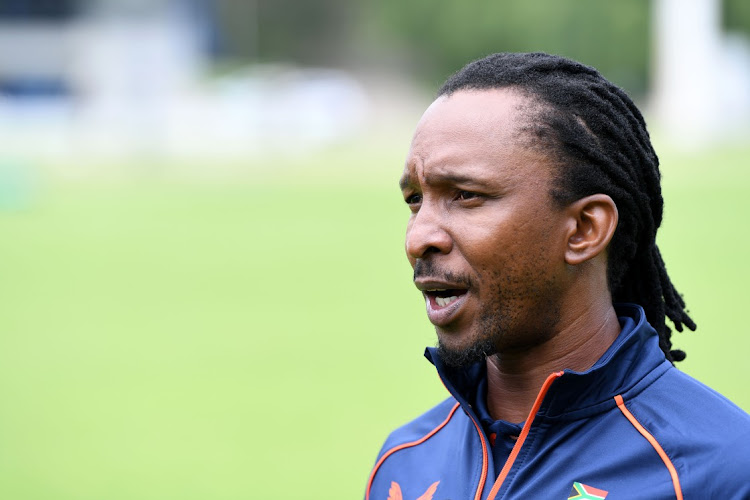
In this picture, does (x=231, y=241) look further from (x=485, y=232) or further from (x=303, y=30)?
(x=303, y=30)

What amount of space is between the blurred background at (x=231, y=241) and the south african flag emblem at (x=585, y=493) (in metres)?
5.38

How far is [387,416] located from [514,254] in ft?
23.8

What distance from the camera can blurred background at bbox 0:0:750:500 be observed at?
909 centimetres

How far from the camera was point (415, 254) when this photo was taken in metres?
2.33

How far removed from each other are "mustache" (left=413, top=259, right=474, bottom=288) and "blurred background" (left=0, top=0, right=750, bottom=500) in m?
5.29

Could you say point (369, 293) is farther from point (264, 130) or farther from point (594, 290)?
point (264, 130)

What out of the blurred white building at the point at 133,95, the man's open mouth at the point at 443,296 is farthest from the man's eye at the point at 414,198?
the blurred white building at the point at 133,95

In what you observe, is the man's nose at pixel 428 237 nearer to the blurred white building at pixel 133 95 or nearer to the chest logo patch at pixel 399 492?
the chest logo patch at pixel 399 492

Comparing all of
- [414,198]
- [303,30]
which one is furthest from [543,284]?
[303,30]

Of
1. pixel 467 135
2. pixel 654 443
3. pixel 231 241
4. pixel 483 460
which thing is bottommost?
pixel 231 241

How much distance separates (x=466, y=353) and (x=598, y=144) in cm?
52

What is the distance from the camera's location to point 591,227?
232 centimetres

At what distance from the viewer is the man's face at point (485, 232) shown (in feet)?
7.47

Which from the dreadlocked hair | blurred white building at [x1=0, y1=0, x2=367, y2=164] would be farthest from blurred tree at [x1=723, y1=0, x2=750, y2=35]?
the dreadlocked hair
